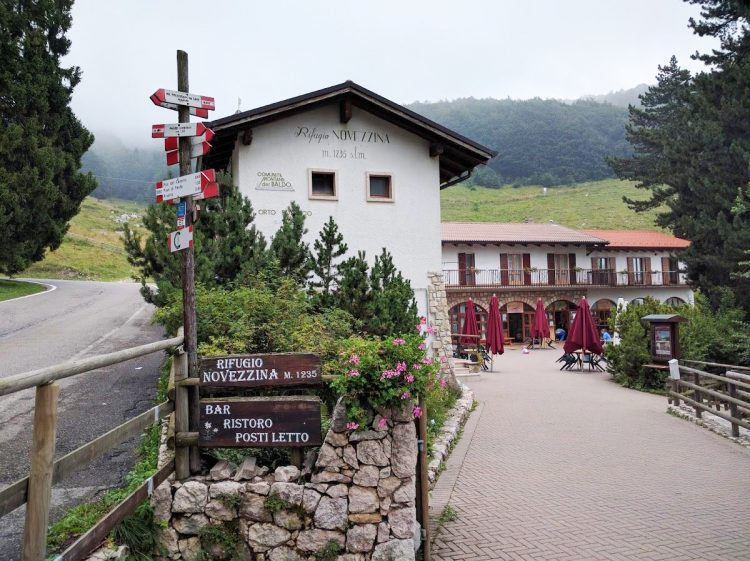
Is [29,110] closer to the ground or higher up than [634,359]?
higher up

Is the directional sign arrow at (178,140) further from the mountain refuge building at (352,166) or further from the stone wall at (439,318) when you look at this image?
the stone wall at (439,318)

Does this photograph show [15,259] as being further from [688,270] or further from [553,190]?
[553,190]

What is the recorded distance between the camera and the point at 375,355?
15.1 feet

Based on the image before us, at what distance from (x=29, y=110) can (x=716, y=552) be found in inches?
1075

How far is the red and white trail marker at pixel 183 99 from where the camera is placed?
16.3 ft

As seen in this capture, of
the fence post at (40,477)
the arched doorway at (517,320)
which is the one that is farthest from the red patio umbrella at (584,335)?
the fence post at (40,477)

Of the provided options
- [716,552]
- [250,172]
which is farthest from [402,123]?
[716,552]

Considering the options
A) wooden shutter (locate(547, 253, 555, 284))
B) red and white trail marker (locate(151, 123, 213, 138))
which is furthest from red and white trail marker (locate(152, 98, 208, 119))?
wooden shutter (locate(547, 253, 555, 284))

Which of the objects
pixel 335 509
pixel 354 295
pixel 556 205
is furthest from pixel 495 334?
pixel 556 205

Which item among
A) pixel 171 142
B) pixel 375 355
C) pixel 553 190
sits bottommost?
pixel 375 355

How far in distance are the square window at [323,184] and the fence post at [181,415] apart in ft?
28.0

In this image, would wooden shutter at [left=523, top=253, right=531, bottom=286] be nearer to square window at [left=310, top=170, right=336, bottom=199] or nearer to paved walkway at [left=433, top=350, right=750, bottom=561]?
paved walkway at [left=433, top=350, right=750, bottom=561]

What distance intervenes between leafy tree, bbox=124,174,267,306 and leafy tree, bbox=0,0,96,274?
14402 mm

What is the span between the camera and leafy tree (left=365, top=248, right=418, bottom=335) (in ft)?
31.6
